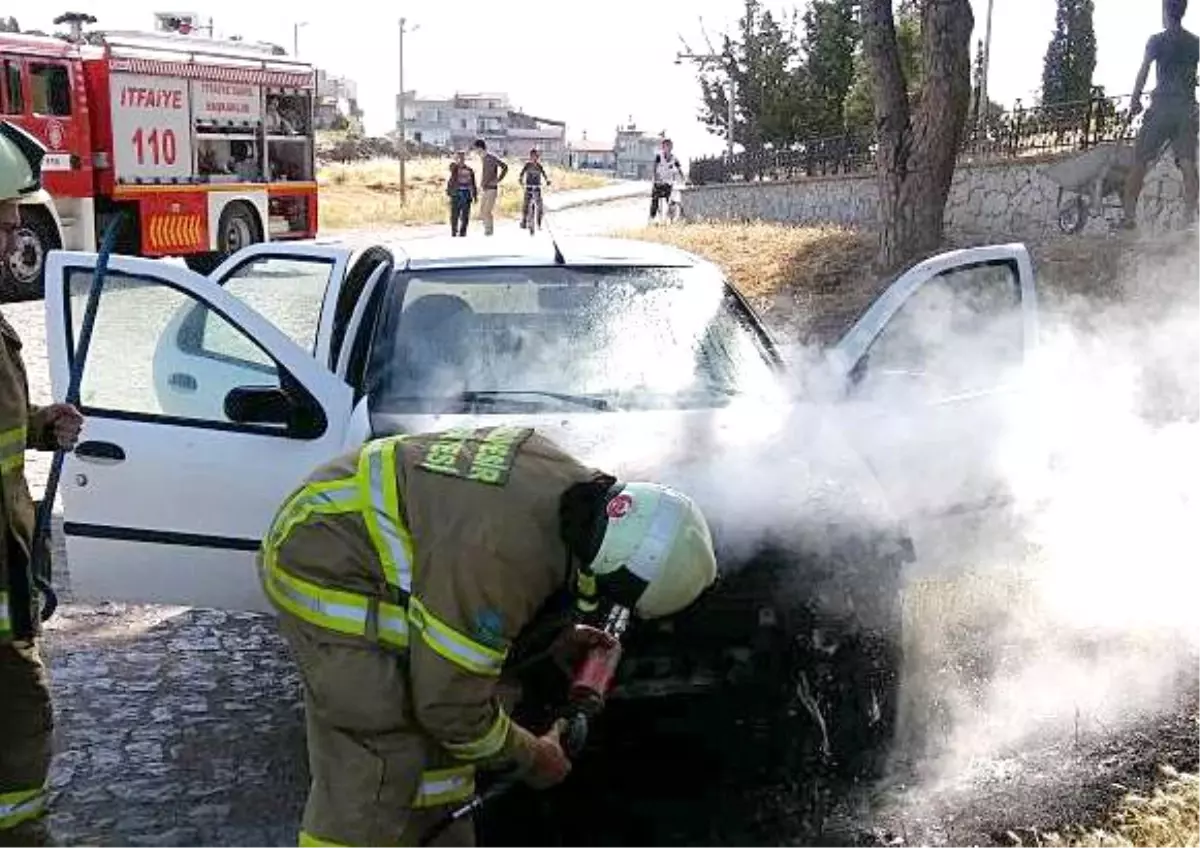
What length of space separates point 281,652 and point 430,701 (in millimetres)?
2834

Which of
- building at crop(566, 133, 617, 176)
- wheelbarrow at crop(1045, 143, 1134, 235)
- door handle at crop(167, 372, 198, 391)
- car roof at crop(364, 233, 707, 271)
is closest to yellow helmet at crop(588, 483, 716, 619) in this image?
car roof at crop(364, 233, 707, 271)

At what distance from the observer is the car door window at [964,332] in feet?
16.4

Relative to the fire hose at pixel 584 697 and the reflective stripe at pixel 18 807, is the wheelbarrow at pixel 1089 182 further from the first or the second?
the reflective stripe at pixel 18 807

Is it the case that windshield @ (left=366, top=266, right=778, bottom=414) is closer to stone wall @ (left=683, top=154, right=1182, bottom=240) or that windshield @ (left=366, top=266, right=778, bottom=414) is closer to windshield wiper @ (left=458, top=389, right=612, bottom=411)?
windshield wiper @ (left=458, top=389, right=612, bottom=411)

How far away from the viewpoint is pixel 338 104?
373 ft

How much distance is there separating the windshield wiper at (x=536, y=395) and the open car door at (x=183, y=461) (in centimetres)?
39

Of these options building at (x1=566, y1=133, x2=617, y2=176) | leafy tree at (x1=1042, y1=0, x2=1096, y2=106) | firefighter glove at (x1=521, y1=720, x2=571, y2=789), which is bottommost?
firefighter glove at (x1=521, y1=720, x2=571, y2=789)

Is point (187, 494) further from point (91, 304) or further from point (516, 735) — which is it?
point (516, 735)

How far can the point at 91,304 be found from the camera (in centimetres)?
375

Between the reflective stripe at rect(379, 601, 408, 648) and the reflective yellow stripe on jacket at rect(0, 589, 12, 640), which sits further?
the reflective yellow stripe on jacket at rect(0, 589, 12, 640)

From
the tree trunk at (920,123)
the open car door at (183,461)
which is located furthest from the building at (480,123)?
the open car door at (183,461)

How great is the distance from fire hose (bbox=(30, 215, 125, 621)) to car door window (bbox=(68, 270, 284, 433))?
0.14 m

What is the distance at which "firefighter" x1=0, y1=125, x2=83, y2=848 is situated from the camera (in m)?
2.94

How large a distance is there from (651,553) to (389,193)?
174 feet
